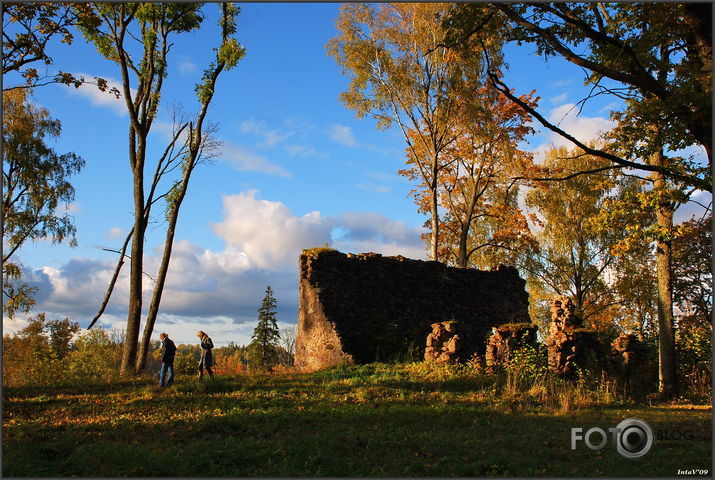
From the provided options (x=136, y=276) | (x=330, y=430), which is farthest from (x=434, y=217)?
(x=330, y=430)

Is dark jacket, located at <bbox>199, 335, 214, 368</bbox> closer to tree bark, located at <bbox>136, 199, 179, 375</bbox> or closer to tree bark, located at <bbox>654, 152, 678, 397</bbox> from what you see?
tree bark, located at <bbox>136, 199, 179, 375</bbox>

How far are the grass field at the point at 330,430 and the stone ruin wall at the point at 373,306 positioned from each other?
12.7ft

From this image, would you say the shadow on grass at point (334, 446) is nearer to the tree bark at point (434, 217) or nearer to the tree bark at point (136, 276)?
the tree bark at point (136, 276)

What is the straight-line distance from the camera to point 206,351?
15320 millimetres

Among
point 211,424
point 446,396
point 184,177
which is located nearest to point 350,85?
point 184,177

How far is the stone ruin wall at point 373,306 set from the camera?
1833 centimetres

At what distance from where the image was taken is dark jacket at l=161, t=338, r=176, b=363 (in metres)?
14.5

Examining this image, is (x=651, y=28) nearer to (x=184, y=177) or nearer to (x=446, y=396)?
(x=446, y=396)

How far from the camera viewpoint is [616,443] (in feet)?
29.1

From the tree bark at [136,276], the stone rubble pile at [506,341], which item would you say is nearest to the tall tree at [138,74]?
the tree bark at [136,276]

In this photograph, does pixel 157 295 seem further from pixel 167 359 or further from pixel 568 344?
pixel 568 344

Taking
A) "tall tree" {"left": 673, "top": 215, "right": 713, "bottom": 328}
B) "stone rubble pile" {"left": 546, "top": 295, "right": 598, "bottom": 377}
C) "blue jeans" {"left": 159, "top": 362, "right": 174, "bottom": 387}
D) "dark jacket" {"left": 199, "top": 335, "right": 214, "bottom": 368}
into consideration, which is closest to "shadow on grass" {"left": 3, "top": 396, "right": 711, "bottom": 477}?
"stone rubble pile" {"left": 546, "top": 295, "right": 598, "bottom": 377}

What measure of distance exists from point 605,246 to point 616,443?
83.0 feet

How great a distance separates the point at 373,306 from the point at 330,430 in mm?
10314
